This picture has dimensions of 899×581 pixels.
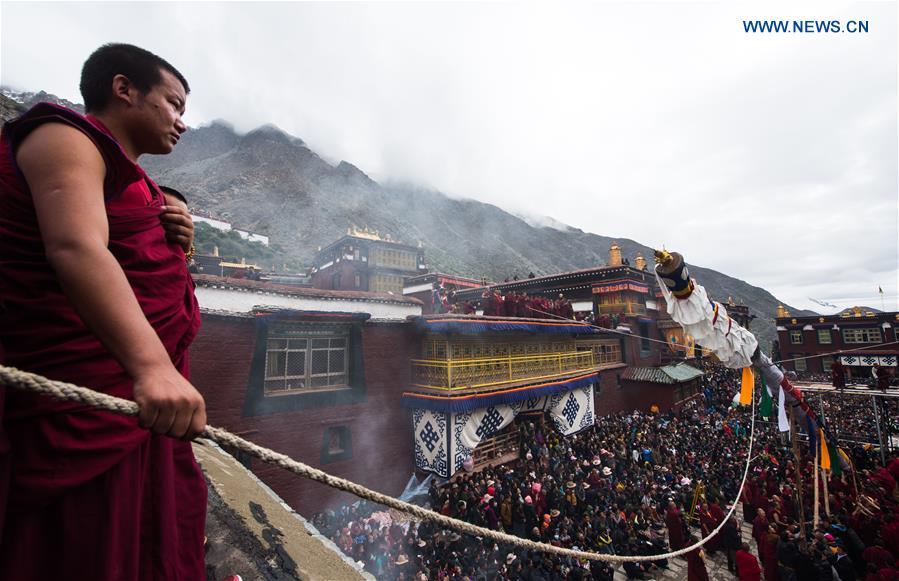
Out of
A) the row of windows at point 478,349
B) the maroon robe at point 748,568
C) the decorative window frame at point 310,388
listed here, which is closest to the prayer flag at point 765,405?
the maroon robe at point 748,568

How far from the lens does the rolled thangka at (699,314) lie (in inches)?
201

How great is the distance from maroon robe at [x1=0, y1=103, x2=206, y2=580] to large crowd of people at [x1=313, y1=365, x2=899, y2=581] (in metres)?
7.52

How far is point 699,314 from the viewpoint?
557 centimetres

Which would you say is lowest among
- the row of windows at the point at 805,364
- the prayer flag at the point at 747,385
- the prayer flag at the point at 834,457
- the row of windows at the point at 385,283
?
the prayer flag at the point at 834,457


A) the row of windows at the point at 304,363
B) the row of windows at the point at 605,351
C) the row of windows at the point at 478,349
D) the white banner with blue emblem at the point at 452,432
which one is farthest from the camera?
the row of windows at the point at 605,351

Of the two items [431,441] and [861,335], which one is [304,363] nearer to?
[431,441]

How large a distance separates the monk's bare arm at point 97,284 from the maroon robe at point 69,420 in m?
0.12

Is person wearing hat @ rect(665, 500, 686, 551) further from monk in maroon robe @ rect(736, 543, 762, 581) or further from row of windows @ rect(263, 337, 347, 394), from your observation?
row of windows @ rect(263, 337, 347, 394)

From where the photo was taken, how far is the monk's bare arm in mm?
839

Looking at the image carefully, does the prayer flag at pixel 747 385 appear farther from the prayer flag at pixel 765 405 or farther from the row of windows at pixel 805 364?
the row of windows at pixel 805 364

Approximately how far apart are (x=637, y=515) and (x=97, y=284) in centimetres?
1271

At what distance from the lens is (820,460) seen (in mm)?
10047

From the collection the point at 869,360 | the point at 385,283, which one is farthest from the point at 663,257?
the point at 869,360

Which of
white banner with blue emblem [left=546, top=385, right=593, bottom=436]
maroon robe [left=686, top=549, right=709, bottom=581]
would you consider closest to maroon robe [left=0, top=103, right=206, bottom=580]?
maroon robe [left=686, top=549, right=709, bottom=581]
